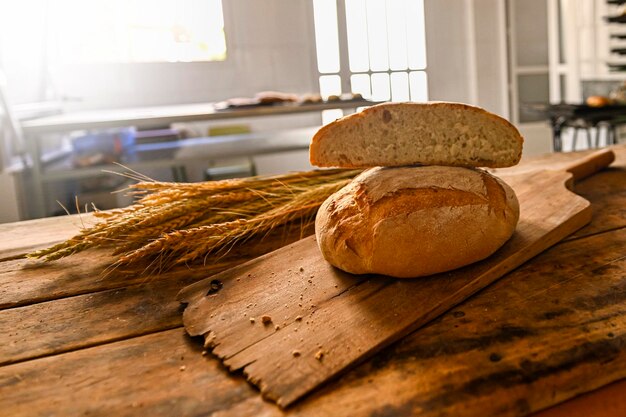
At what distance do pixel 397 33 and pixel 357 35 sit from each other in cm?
48

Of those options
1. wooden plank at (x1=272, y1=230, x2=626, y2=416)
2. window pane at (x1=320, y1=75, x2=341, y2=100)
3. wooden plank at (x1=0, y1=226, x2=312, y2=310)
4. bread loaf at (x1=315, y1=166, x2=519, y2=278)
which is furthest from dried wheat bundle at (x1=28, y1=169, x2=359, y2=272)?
window pane at (x1=320, y1=75, x2=341, y2=100)

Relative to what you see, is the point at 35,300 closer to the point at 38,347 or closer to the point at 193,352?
the point at 38,347

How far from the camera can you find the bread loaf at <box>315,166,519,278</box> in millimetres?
747

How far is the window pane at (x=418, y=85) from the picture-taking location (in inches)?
222

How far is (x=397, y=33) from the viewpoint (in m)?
5.55

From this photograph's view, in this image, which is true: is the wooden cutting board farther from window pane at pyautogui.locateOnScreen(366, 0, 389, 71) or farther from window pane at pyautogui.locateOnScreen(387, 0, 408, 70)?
window pane at pyautogui.locateOnScreen(387, 0, 408, 70)

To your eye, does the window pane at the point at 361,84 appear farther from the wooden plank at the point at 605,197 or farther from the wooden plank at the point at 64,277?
the wooden plank at the point at 64,277

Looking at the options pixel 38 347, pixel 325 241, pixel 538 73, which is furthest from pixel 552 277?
pixel 538 73

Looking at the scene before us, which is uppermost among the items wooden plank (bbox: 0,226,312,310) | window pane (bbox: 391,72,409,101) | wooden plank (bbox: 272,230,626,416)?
window pane (bbox: 391,72,409,101)

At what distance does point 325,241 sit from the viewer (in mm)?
818

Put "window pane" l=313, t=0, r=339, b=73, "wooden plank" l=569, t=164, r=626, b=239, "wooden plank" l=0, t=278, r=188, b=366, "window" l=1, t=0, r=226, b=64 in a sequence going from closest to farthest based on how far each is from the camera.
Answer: "wooden plank" l=0, t=278, r=188, b=366, "wooden plank" l=569, t=164, r=626, b=239, "window" l=1, t=0, r=226, b=64, "window pane" l=313, t=0, r=339, b=73

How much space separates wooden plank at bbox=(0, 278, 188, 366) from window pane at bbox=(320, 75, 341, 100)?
4.58m

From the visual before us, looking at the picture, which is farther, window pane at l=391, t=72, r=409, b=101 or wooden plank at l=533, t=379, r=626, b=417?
window pane at l=391, t=72, r=409, b=101

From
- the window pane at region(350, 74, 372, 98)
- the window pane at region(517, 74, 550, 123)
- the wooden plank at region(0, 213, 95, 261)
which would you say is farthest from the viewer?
the window pane at region(517, 74, 550, 123)
